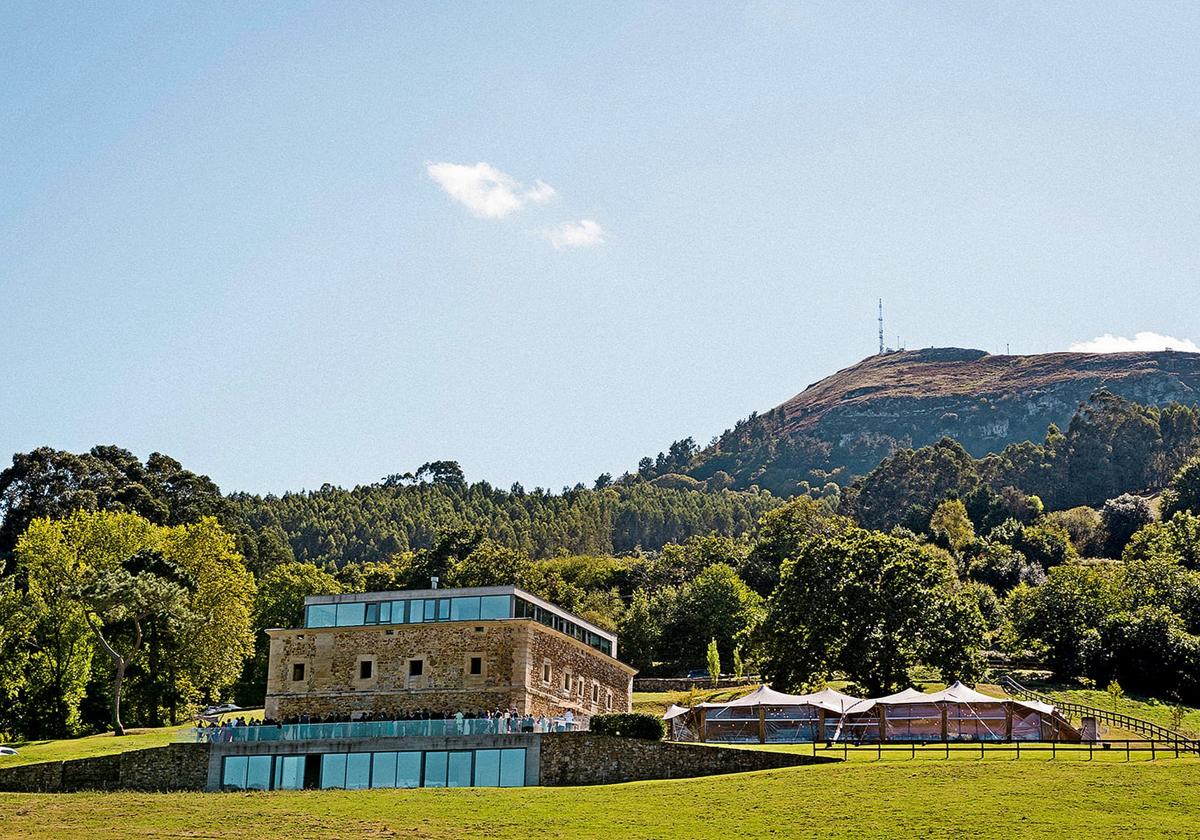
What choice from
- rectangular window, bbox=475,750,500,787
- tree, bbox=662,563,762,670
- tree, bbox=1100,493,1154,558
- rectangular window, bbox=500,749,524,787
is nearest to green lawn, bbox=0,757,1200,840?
rectangular window, bbox=500,749,524,787

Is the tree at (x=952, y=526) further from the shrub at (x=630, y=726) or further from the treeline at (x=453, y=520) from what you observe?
the shrub at (x=630, y=726)

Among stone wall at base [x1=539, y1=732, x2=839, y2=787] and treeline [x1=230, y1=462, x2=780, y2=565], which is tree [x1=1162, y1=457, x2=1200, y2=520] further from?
stone wall at base [x1=539, y1=732, x2=839, y2=787]

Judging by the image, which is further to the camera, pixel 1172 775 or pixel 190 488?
pixel 190 488

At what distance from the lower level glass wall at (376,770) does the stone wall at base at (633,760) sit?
3.66 ft

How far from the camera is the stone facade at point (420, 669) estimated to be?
49594 millimetres

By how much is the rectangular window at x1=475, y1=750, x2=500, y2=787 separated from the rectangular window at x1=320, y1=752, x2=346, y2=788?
461 cm

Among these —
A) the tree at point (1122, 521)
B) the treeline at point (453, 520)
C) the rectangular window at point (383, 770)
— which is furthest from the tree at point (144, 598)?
the tree at point (1122, 521)

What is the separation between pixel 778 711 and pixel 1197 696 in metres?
35.5

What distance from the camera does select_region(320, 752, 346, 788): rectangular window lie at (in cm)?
4478

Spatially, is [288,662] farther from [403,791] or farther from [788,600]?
[788,600]

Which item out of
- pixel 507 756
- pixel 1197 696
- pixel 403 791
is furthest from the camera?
pixel 1197 696

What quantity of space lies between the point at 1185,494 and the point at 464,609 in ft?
354

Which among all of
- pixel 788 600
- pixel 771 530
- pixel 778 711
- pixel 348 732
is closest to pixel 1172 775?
pixel 778 711

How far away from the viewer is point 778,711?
163ft
